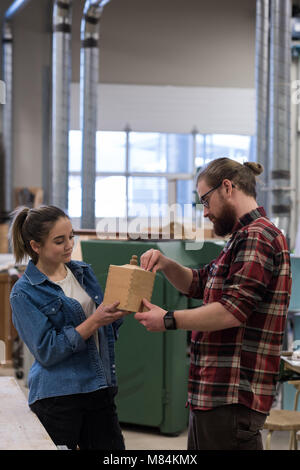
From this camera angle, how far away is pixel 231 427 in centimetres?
200

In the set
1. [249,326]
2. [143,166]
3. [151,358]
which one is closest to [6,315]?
[151,358]

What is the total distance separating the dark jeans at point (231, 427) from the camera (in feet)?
6.57

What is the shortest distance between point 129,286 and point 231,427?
0.53 metres

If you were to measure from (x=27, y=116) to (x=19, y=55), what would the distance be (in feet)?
2.95

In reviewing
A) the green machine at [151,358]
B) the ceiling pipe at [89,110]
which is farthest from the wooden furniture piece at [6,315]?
the ceiling pipe at [89,110]

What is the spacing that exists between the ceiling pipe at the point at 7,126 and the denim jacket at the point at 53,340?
738 centimetres

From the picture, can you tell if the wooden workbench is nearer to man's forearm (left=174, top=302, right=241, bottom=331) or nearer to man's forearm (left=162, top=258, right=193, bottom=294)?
man's forearm (left=162, top=258, right=193, bottom=294)

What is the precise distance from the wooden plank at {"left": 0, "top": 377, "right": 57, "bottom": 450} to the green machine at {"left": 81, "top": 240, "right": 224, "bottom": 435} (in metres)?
2.10

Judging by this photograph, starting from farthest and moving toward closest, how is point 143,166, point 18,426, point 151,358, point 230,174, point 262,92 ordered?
point 143,166 → point 262,92 → point 151,358 → point 230,174 → point 18,426

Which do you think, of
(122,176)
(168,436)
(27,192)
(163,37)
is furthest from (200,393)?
(163,37)

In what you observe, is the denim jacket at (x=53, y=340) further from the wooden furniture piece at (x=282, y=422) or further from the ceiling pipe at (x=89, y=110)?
the ceiling pipe at (x=89, y=110)

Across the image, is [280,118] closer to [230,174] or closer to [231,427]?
[230,174]

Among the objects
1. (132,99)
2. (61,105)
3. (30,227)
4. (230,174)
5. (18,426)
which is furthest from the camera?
(132,99)
